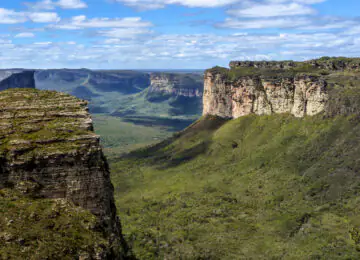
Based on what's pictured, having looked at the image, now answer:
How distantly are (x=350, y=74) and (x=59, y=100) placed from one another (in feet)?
295

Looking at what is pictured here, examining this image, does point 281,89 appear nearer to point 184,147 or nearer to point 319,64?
point 319,64

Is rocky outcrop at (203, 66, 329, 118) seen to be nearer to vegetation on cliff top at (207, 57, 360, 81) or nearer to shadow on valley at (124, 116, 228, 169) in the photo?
vegetation on cliff top at (207, 57, 360, 81)

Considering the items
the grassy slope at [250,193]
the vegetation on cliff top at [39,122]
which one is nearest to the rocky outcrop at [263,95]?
the grassy slope at [250,193]

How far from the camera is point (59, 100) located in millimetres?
41469

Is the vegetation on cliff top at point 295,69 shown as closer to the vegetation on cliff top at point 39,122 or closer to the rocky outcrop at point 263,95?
the rocky outcrop at point 263,95

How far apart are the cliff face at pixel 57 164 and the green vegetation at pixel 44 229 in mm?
989

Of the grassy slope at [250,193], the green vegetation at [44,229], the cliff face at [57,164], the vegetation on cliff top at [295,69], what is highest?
the vegetation on cliff top at [295,69]

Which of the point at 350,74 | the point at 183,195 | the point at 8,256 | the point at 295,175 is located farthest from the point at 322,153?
the point at 8,256

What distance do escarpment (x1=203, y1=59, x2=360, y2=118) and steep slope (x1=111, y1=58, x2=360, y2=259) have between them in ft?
1.80

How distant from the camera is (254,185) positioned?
9750 cm

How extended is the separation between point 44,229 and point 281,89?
9879 centimetres

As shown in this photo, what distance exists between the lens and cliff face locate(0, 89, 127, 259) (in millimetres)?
31438

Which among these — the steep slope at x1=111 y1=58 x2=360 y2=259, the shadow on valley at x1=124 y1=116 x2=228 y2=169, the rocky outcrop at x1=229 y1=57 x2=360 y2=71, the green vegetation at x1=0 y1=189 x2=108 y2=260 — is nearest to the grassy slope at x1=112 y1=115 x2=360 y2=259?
the steep slope at x1=111 y1=58 x2=360 y2=259

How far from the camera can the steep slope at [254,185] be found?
230 feet
